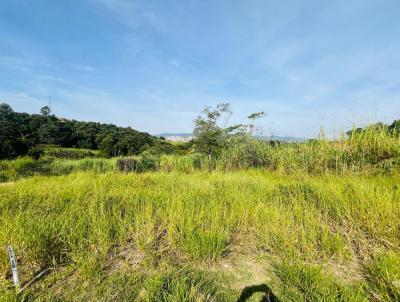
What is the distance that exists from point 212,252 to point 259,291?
1.76ft

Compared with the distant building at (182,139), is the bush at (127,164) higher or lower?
lower

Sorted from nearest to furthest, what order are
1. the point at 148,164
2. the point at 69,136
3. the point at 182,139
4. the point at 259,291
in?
the point at 259,291, the point at 148,164, the point at 69,136, the point at 182,139

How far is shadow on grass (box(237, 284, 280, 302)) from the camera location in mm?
1666

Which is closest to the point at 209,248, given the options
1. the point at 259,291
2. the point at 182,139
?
the point at 259,291

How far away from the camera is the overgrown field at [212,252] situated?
1.68m

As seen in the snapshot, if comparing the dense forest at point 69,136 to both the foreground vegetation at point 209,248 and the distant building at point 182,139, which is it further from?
the foreground vegetation at point 209,248

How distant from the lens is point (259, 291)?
176 cm

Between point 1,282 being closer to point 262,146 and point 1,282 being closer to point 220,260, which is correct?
point 220,260

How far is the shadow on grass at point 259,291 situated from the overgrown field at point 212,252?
42mm

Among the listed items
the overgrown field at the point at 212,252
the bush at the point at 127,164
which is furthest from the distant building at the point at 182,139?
the overgrown field at the point at 212,252

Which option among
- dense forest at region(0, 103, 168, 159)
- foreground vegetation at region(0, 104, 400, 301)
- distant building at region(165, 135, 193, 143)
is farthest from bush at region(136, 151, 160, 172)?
dense forest at region(0, 103, 168, 159)

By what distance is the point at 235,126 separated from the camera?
10.6 meters

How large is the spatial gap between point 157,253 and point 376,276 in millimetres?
1892

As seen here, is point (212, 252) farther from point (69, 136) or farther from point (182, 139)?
point (182, 139)
